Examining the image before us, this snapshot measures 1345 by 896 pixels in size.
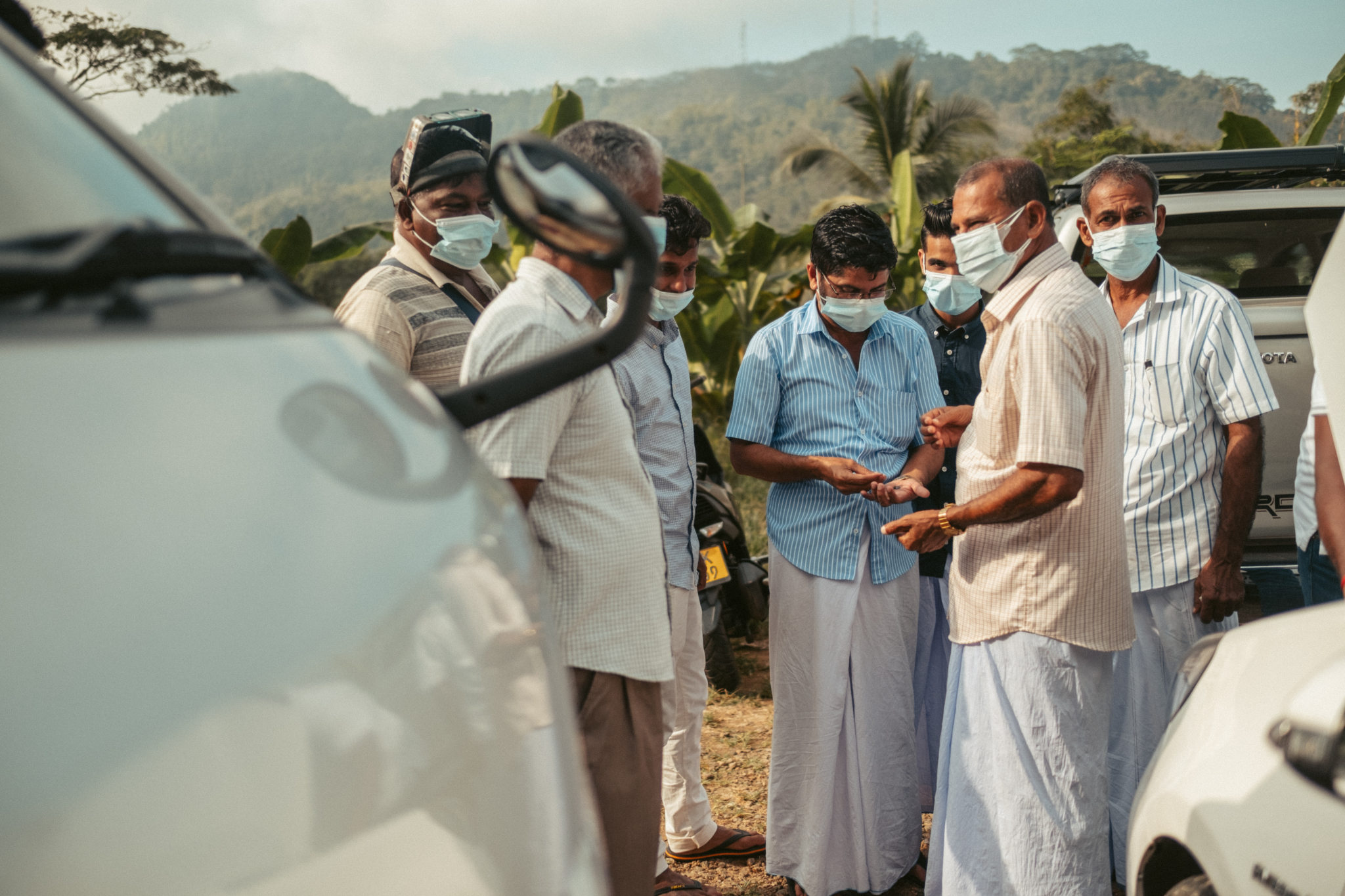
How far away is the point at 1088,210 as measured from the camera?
374cm

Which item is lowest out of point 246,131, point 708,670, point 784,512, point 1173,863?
point 708,670

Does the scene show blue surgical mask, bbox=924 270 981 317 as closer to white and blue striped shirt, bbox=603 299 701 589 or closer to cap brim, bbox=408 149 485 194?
white and blue striped shirt, bbox=603 299 701 589

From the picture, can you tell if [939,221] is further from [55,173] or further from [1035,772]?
[55,173]

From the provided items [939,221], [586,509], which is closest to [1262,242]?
[939,221]

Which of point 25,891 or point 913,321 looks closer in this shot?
point 25,891

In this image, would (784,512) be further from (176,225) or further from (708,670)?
(176,225)

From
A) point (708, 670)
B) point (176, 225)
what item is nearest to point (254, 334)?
point (176, 225)

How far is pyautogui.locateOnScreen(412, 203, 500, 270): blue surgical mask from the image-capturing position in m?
2.85

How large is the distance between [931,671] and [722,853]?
94 centimetres

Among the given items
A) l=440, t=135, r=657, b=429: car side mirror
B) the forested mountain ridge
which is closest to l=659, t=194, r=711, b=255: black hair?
l=440, t=135, r=657, b=429: car side mirror

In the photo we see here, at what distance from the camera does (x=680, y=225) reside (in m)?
3.44

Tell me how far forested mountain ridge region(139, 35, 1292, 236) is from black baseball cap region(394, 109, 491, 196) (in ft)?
213

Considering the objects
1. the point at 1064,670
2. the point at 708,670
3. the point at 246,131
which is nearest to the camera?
the point at 1064,670

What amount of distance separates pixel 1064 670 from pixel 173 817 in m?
2.36
